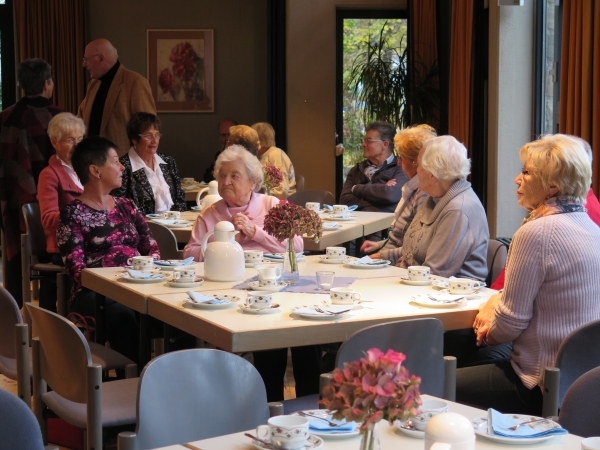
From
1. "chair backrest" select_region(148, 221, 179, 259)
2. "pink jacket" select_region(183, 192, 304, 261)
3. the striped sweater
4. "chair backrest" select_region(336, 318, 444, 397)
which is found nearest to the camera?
"chair backrest" select_region(336, 318, 444, 397)

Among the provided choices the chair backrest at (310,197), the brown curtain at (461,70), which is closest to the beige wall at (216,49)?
the brown curtain at (461,70)

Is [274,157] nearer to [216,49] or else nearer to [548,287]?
[216,49]

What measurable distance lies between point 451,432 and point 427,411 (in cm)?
40

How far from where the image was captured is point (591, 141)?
538 centimetres

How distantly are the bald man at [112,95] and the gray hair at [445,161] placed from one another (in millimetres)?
3050

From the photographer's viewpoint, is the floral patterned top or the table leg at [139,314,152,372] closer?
the table leg at [139,314,152,372]

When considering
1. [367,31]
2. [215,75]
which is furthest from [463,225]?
[215,75]

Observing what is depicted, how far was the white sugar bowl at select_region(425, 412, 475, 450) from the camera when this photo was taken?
1.43 meters

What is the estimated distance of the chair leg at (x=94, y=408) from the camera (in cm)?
240

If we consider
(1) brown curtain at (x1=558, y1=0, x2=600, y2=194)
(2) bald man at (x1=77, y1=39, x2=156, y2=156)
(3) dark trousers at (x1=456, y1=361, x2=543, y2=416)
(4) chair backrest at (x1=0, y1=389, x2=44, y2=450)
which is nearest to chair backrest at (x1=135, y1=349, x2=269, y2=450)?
(4) chair backrest at (x1=0, y1=389, x2=44, y2=450)

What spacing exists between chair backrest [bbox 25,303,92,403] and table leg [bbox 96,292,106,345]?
1.20m

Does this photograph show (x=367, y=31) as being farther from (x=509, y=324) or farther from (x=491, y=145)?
(x=509, y=324)

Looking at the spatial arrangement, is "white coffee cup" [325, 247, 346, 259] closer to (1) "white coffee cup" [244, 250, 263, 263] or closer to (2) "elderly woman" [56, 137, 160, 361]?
(1) "white coffee cup" [244, 250, 263, 263]

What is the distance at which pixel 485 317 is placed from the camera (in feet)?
9.66
